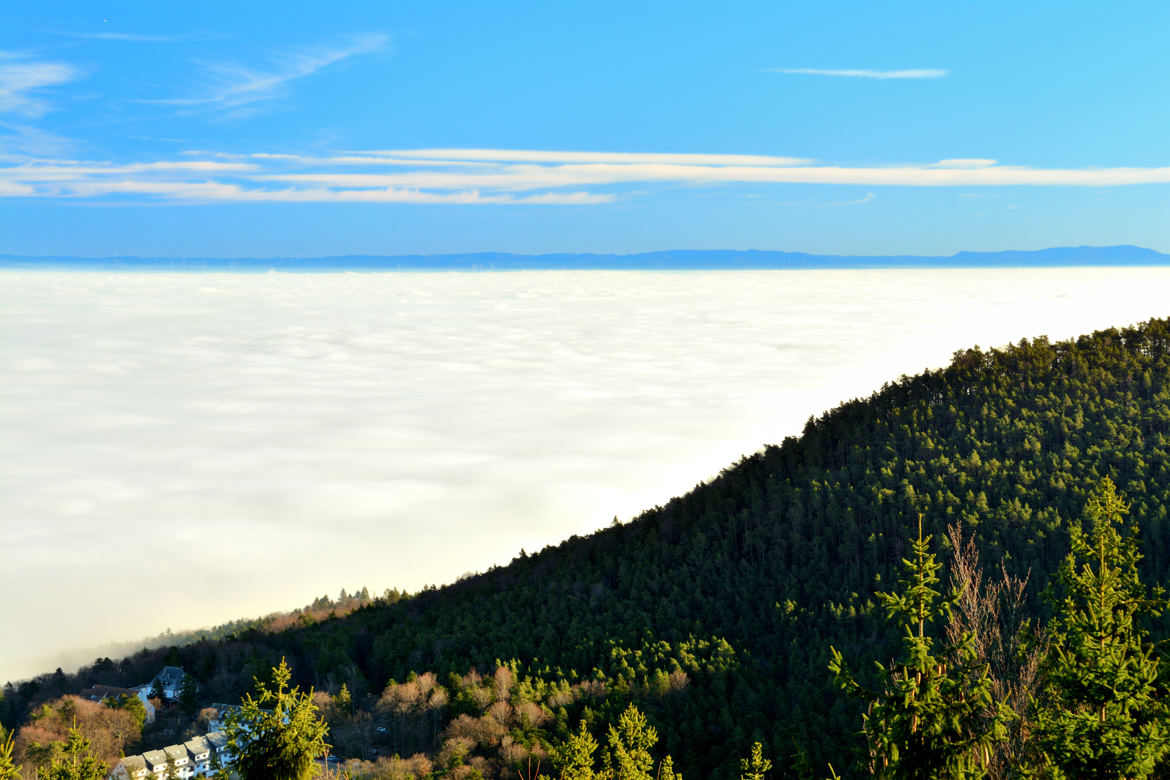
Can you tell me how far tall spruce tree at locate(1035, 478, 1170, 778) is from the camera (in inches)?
589

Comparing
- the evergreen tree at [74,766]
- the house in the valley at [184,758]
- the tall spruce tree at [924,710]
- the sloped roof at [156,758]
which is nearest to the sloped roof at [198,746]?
the house in the valley at [184,758]

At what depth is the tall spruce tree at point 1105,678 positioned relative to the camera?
15.0 metres

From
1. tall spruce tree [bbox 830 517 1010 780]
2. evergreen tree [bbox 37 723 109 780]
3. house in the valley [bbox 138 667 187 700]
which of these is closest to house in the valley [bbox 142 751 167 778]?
house in the valley [bbox 138 667 187 700]

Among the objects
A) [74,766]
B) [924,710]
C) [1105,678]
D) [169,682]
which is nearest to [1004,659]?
[1105,678]

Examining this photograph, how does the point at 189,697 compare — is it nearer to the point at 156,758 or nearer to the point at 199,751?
the point at 199,751

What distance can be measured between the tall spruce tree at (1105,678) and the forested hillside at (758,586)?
120ft

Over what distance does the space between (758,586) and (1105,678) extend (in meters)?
81.9

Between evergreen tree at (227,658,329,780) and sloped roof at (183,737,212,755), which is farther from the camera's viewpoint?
sloped roof at (183,737,212,755)

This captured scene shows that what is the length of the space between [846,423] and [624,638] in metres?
61.0

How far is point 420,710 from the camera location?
217 ft

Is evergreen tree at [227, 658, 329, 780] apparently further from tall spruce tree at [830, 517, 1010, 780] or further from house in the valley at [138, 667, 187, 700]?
house in the valley at [138, 667, 187, 700]

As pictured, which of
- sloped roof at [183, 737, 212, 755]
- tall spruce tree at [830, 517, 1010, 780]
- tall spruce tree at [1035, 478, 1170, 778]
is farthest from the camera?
sloped roof at [183, 737, 212, 755]

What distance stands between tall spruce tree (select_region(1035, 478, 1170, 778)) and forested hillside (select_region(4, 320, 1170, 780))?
36715mm

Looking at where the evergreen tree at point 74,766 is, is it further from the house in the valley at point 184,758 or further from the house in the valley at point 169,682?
the house in the valley at point 169,682
